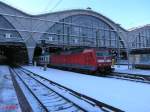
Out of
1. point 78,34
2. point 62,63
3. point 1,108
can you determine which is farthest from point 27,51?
point 1,108

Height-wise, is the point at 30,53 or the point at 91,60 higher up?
the point at 30,53

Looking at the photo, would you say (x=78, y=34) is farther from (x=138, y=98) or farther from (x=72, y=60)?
(x=138, y=98)

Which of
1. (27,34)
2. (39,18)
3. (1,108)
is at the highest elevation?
(39,18)

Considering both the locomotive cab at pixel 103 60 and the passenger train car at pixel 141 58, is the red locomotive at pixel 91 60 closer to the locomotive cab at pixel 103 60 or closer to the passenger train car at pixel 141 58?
the locomotive cab at pixel 103 60

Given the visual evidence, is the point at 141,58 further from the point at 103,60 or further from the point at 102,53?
the point at 103,60

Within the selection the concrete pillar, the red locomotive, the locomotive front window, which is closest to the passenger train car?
the red locomotive

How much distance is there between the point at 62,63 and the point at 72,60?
18.8 feet

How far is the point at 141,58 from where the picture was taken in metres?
37.6

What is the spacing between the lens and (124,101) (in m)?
12.1

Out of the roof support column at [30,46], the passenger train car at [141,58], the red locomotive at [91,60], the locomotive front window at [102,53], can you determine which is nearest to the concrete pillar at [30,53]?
the roof support column at [30,46]

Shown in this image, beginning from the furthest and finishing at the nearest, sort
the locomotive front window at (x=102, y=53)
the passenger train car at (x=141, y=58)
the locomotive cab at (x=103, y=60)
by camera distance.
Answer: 1. the passenger train car at (x=141, y=58)
2. the locomotive front window at (x=102, y=53)
3. the locomotive cab at (x=103, y=60)

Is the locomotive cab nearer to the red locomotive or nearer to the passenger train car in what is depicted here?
the red locomotive

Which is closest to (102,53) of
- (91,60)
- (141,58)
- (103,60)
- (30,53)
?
(103,60)

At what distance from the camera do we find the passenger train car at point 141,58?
36594 millimetres
